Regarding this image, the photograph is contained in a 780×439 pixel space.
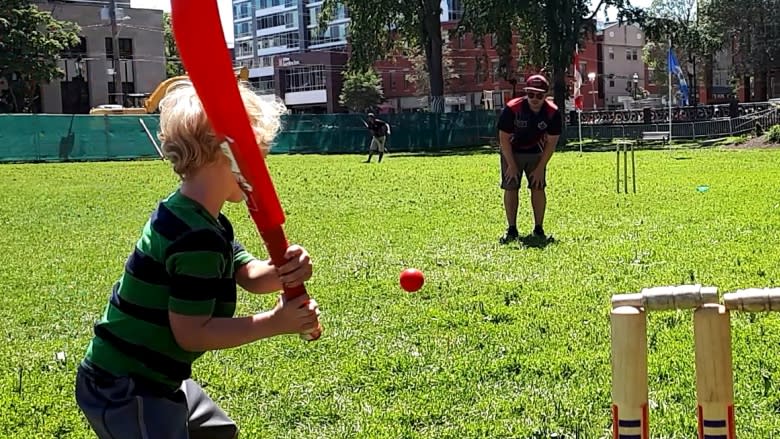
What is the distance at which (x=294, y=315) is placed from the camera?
8.30ft

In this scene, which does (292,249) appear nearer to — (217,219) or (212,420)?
(217,219)

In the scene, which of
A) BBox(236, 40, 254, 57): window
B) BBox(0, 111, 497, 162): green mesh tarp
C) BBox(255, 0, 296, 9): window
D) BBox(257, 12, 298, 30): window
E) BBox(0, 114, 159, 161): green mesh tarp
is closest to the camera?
BBox(0, 114, 159, 161): green mesh tarp

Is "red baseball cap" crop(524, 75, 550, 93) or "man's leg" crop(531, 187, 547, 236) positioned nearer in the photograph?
"red baseball cap" crop(524, 75, 550, 93)

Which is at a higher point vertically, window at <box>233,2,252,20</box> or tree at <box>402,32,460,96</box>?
window at <box>233,2,252,20</box>

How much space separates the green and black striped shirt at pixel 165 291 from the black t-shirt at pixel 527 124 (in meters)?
8.04

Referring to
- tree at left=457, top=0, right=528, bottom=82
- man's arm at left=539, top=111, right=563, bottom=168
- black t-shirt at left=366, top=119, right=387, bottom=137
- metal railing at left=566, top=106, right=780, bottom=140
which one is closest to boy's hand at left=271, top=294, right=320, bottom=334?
man's arm at left=539, top=111, right=563, bottom=168

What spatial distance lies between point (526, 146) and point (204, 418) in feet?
26.3

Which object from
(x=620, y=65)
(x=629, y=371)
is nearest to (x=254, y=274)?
(x=629, y=371)

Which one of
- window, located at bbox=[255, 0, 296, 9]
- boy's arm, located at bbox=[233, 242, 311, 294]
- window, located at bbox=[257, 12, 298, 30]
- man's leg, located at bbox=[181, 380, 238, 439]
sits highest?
window, located at bbox=[255, 0, 296, 9]

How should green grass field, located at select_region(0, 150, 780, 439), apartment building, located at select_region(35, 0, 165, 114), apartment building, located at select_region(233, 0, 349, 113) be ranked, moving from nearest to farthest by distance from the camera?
green grass field, located at select_region(0, 150, 780, 439), apartment building, located at select_region(35, 0, 165, 114), apartment building, located at select_region(233, 0, 349, 113)

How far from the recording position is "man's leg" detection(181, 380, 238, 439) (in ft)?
9.89

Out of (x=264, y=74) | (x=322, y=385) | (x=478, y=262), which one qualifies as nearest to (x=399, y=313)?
(x=322, y=385)

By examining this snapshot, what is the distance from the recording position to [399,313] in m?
6.86

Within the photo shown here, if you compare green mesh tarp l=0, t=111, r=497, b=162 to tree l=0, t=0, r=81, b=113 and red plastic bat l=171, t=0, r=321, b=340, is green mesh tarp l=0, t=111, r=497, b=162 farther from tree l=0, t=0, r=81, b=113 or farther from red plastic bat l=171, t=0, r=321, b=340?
red plastic bat l=171, t=0, r=321, b=340
